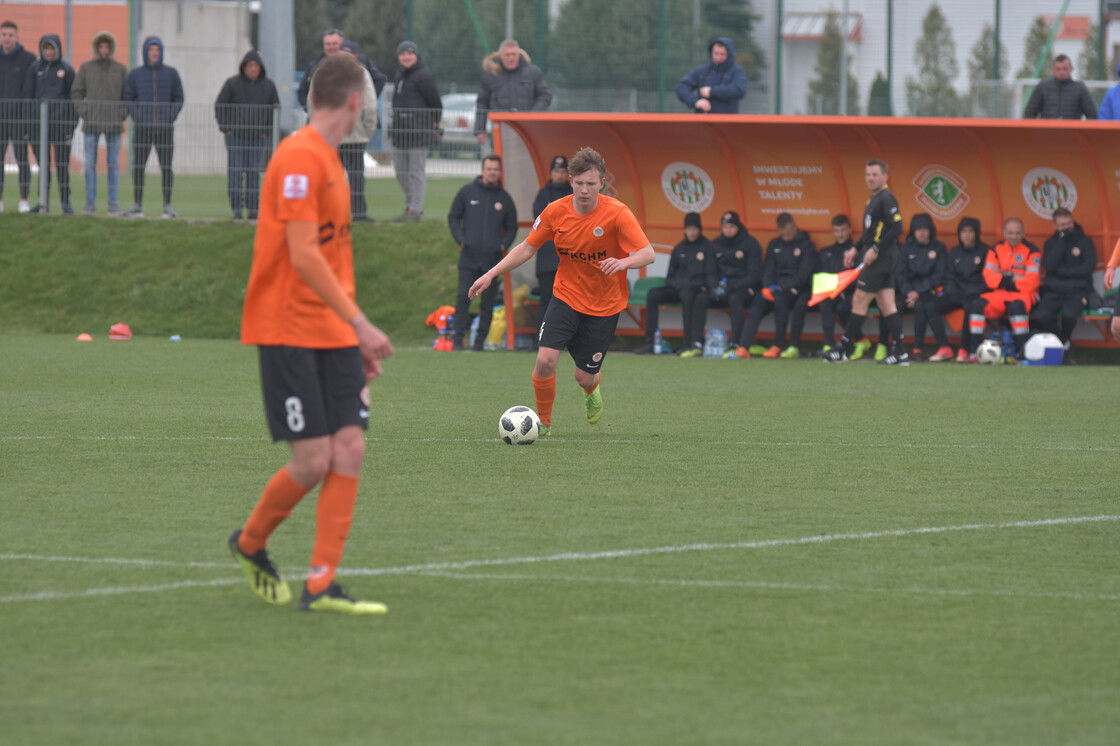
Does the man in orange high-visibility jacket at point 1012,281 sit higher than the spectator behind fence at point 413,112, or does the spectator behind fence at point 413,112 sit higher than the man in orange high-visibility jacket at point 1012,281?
the spectator behind fence at point 413,112

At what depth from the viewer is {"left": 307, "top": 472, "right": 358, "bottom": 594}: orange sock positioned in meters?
4.95

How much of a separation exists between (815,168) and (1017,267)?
266 centimetres

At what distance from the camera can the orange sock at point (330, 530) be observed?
4.95 metres

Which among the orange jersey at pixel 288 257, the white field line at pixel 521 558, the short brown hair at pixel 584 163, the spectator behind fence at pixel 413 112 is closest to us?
the orange jersey at pixel 288 257

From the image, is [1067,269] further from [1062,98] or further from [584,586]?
[584,586]

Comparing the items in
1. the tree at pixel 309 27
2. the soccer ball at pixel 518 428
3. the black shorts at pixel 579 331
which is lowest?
the soccer ball at pixel 518 428

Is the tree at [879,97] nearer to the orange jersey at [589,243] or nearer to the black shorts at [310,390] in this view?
the orange jersey at [589,243]

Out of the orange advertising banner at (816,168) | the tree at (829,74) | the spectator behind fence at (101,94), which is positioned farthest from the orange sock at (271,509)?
the tree at (829,74)

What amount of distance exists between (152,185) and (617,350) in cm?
696

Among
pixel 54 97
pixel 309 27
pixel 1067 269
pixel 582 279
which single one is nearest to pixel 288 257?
pixel 582 279

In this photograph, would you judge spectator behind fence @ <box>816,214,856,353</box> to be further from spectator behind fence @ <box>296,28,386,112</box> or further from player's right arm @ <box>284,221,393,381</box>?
player's right arm @ <box>284,221,393,381</box>

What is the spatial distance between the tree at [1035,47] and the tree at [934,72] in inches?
48.5

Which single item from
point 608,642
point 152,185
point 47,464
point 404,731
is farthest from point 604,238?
point 152,185

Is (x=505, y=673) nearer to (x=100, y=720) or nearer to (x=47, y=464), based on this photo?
(x=100, y=720)
